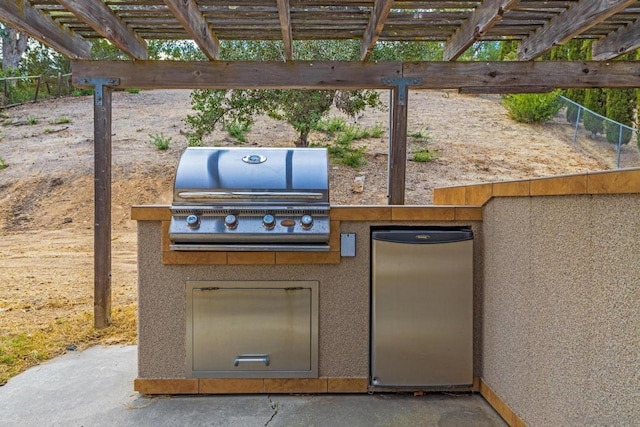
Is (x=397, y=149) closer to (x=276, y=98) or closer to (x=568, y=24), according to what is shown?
(x=568, y=24)

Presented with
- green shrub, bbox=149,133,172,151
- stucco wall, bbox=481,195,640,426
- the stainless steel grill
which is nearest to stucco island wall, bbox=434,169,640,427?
stucco wall, bbox=481,195,640,426

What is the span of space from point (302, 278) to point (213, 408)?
0.84m

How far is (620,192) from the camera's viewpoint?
1.52 m

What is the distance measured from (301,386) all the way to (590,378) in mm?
1527

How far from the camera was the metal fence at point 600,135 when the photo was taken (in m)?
8.31

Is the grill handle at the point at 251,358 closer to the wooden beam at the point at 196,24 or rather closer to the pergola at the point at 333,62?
the pergola at the point at 333,62

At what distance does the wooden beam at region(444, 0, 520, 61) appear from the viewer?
3.04 m

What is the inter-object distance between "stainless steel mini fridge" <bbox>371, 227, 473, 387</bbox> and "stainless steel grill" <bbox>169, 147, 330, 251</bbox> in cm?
42

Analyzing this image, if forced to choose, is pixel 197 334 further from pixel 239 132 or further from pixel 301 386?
pixel 239 132

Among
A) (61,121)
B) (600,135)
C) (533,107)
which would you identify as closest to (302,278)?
(600,135)

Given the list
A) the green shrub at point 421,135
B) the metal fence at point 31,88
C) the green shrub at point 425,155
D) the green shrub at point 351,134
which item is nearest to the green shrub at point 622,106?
the green shrub at point 425,155

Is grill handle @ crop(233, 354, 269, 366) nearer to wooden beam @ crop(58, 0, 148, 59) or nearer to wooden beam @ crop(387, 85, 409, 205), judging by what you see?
wooden beam @ crop(387, 85, 409, 205)

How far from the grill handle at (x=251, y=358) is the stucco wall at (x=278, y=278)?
0.30 meters

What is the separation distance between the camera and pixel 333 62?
380cm
